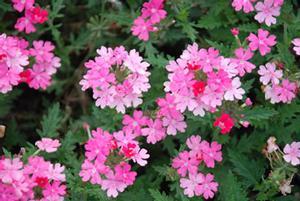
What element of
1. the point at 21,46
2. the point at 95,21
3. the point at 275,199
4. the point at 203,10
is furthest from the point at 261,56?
the point at 21,46

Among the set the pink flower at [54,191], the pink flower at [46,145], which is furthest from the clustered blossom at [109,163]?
the pink flower at [46,145]

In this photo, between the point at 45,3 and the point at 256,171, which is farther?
the point at 45,3

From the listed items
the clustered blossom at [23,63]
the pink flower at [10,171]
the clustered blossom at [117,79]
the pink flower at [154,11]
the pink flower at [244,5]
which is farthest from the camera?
the pink flower at [154,11]

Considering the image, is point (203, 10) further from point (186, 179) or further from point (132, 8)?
point (186, 179)

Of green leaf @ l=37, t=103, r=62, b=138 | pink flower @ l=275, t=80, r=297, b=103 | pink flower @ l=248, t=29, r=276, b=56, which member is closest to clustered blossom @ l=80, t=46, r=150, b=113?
green leaf @ l=37, t=103, r=62, b=138

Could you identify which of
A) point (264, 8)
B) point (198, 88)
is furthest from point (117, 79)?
point (264, 8)

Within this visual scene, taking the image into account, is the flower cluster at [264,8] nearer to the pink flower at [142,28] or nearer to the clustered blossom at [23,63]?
the pink flower at [142,28]
